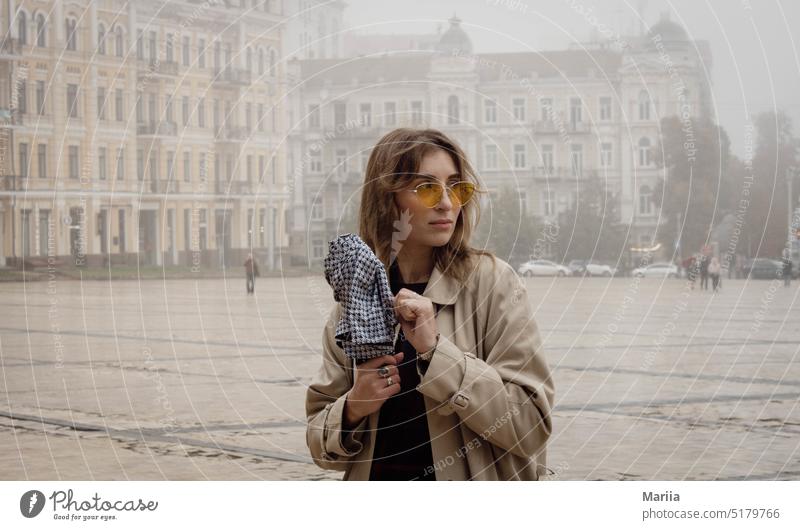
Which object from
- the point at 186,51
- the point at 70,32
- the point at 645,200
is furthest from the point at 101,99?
the point at 645,200

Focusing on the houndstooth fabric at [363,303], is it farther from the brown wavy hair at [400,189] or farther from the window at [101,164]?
the window at [101,164]

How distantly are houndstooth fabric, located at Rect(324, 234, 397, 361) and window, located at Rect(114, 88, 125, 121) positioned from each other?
23060mm

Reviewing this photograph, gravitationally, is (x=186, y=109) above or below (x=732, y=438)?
above

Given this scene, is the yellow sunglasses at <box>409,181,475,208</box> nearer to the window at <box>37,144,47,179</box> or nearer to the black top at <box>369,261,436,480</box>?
the black top at <box>369,261,436,480</box>

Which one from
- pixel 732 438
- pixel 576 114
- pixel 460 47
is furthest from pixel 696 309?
pixel 460 47

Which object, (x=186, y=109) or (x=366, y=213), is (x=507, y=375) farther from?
(x=186, y=109)

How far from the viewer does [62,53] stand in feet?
74.4

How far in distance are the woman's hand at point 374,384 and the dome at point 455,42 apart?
12.8 ft

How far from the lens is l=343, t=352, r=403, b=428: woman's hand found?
2.91 m

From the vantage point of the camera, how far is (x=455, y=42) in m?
7.02

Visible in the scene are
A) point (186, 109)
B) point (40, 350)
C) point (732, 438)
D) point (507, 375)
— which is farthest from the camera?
point (186, 109)

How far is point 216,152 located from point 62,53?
4.94 meters

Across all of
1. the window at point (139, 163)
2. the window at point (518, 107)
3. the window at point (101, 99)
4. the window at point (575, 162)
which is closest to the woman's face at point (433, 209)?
the window at point (575, 162)

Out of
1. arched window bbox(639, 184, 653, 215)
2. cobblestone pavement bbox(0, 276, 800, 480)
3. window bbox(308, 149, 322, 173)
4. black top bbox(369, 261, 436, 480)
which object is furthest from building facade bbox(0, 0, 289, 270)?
black top bbox(369, 261, 436, 480)
